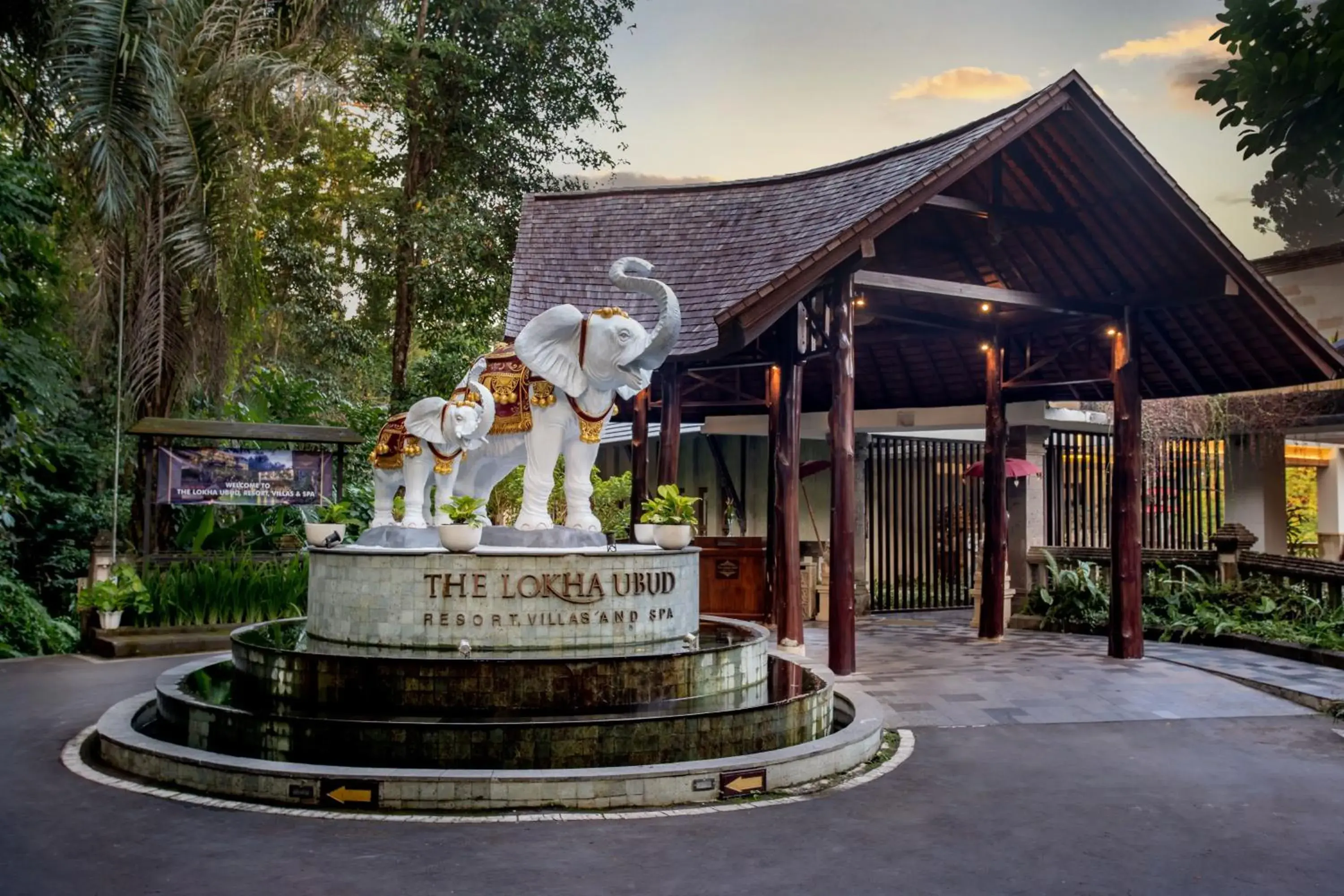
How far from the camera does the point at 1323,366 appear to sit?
1066 centimetres

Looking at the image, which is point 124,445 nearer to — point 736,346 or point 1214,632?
Answer: point 736,346

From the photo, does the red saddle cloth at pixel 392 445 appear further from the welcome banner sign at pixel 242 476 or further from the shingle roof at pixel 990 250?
the welcome banner sign at pixel 242 476

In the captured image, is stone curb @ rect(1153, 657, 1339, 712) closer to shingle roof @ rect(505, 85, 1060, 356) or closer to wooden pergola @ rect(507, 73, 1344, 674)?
wooden pergola @ rect(507, 73, 1344, 674)

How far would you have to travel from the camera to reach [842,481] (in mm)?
9383

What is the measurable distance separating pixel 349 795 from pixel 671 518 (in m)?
3.91

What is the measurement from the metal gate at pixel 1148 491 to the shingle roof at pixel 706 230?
20.6ft

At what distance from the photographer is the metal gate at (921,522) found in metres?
16.0

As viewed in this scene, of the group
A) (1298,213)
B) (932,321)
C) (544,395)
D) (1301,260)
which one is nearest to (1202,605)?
(932,321)

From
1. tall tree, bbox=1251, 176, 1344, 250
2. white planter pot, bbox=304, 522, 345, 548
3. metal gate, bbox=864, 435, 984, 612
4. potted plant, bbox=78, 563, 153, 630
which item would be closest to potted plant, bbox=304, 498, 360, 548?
white planter pot, bbox=304, 522, 345, 548

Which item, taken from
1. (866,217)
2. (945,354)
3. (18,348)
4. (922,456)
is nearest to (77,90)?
(18,348)

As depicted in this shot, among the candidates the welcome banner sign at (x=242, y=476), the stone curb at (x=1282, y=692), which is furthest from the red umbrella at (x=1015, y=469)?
the welcome banner sign at (x=242, y=476)

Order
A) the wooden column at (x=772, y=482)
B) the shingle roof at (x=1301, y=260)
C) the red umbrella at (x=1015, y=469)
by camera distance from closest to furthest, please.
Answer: the wooden column at (x=772, y=482), the red umbrella at (x=1015, y=469), the shingle roof at (x=1301, y=260)

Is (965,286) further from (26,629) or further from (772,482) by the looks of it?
(26,629)

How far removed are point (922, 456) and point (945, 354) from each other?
2.18 metres
